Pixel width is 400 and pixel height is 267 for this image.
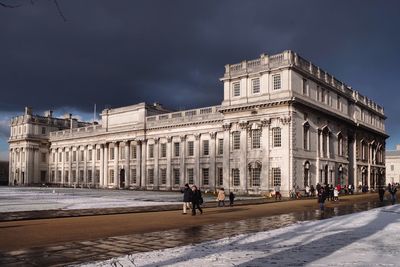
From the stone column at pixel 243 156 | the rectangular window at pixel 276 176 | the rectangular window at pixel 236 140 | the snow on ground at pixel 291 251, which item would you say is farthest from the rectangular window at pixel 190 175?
the snow on ground at pixel 291 251

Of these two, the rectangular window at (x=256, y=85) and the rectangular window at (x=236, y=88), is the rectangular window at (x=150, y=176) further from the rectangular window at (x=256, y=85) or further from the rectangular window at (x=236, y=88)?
the rectangular window at (x=256, y=85)

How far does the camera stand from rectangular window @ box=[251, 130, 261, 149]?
Result: 171ft

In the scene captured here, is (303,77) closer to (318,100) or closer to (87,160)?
(318,100)

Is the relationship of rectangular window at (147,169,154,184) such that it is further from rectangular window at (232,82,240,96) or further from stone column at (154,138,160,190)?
rectangular window at (232,82,240,96)

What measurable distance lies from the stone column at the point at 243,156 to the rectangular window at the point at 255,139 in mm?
860

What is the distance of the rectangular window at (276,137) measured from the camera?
165 ft

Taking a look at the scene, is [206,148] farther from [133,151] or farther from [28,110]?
[28,110]

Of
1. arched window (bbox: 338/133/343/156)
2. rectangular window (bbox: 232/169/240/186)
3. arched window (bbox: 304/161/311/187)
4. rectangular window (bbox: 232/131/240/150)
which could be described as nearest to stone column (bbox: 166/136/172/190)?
rectangular window (bbox: 232/169/240/186)

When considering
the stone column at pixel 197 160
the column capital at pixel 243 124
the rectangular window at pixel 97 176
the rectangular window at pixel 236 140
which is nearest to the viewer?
the column capital at pixel 243 124

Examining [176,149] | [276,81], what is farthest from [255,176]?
[176,149]

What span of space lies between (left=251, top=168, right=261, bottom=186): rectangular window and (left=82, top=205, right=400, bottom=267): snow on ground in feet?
114

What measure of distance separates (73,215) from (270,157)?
103ft

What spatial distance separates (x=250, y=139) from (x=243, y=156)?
2251mm

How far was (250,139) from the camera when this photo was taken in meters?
53.1
